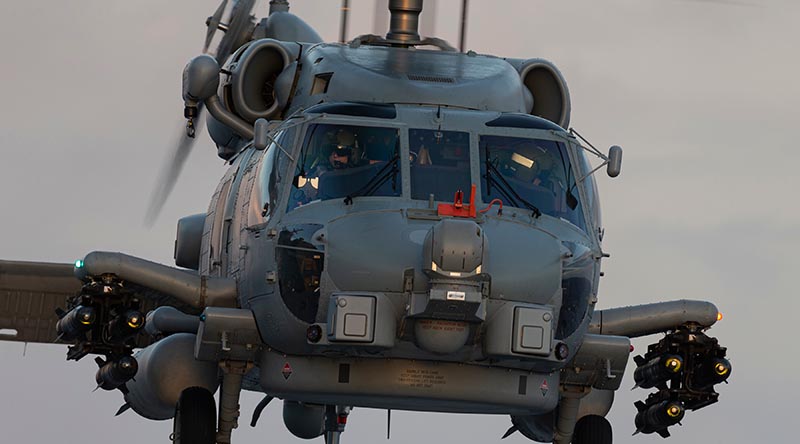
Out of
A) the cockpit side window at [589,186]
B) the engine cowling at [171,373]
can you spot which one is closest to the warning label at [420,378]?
the cockpit side window at [589,186]

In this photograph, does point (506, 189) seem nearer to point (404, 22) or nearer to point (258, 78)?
point (404, 22)

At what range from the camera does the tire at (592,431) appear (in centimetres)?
2591

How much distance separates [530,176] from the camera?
2367cm

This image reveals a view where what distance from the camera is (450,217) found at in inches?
886

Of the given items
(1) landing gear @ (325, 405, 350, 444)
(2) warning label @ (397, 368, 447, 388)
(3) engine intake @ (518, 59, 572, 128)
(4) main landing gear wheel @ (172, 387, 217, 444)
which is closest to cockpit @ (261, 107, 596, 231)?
(2) warning label @ (397, 368, 447, 388)

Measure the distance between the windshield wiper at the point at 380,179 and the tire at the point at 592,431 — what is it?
4.51 meters

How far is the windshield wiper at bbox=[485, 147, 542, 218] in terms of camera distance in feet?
76.3

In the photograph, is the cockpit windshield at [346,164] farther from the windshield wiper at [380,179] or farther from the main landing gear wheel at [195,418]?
the main landing gear wheel at [195,418]

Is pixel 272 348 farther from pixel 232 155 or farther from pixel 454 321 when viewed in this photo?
pixel 232 155

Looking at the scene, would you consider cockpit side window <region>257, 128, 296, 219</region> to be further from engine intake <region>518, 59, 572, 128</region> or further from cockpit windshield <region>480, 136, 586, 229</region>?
engine intake <region>518, 59, 572, 128</region>

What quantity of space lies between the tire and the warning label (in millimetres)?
3478

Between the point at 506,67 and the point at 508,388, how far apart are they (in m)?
4.31

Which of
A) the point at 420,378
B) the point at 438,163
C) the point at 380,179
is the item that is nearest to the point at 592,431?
the point at 420,378

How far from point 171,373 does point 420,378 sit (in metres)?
3.21
